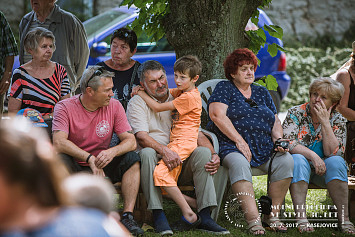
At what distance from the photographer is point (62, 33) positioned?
5332mm

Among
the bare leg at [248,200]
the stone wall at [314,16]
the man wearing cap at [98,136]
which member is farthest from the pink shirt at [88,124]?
the stone wall at [314,16]

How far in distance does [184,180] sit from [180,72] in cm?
85

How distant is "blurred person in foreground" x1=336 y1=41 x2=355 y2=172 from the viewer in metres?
4.86

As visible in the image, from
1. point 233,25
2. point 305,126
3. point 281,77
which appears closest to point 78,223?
point 305,126

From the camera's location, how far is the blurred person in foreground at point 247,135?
4039 mm

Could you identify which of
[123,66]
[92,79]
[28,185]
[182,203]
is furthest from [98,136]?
[28,185]

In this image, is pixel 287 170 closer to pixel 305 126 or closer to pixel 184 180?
pixel 305 126

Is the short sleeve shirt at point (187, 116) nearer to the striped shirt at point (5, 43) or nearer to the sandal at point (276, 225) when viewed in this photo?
the sandal at point (276, 225)

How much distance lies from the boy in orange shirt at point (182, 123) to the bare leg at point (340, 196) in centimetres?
115

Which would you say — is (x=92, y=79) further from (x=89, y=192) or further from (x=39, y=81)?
(x=89, y=192)

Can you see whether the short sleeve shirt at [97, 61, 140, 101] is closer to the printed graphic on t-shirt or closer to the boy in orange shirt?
the boy in orange shirt

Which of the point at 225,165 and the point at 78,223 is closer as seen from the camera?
the point at 78,223

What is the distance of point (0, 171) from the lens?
1099 millimetres

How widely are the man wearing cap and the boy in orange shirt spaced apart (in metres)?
0.22
